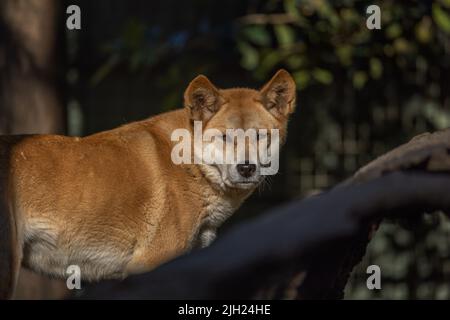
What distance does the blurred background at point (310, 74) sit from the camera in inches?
227

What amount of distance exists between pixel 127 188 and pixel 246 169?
0.51m

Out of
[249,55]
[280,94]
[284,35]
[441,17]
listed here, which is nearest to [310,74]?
[284,35]

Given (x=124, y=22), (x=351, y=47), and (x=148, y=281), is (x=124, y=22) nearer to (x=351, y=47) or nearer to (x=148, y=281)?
(x=351, y=47)

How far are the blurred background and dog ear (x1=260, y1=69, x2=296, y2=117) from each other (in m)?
1.55

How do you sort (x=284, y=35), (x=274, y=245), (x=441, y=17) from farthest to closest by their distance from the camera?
(x=284, y=35) → (x=441, y=17) → (x=274, y=245)

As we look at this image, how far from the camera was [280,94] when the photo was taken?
13.4 feet

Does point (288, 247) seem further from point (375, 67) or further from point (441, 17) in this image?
point (375, 67)

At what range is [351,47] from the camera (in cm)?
586

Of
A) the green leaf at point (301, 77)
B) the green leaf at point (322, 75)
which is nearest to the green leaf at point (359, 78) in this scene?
the green leaf at point (322, 75)

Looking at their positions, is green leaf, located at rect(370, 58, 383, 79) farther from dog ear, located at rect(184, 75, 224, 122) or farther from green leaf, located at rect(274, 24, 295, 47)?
dog ear, located at rect(184, 75, 224, 122)

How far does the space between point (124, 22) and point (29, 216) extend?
9.72ft

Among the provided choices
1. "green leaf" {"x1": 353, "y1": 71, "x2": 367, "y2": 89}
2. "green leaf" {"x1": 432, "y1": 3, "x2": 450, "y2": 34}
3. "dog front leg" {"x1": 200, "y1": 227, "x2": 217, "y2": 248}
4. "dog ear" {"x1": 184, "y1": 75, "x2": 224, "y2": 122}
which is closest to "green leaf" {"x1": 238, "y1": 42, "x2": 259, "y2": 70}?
"green leaf" {"x1": 353, "y1": 71, "x2": 367, "y2": 89}

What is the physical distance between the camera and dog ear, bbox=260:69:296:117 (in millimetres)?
4027

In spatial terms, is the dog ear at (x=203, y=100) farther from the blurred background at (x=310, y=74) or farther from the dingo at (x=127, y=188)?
the blurred background at (x=310, y=74)
